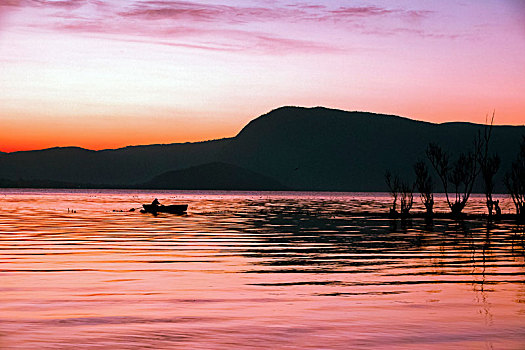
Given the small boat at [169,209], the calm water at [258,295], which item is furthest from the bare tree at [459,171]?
the calm water at [258,295]

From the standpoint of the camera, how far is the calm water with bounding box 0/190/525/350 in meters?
14.4

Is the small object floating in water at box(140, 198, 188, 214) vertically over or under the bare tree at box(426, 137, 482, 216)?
under

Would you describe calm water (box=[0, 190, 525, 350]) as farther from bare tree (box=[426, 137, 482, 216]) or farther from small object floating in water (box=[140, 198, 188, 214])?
small object floating in water (box=[140, 198, 188, 214])

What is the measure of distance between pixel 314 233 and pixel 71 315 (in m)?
31.8

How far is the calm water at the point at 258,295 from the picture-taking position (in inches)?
566

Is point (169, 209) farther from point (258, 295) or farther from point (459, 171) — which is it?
point (258, 295)

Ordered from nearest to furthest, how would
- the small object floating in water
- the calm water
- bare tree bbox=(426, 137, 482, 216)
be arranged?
the calm water, bare tree bbox=(426, 137, 482, 216), the small object floating in water

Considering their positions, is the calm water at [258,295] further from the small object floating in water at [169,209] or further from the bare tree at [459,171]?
the small object floating in water at [169,209]

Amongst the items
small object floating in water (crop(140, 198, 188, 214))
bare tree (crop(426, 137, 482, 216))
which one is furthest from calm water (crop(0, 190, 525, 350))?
small object floating in water (crop(140, 198, 188, 214))

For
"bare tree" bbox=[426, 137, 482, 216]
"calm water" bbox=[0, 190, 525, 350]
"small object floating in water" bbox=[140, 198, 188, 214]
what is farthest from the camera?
"small object floating in water" bbox=[140, 198, 188, 214]

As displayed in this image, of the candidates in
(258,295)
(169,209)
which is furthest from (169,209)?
(258,295)

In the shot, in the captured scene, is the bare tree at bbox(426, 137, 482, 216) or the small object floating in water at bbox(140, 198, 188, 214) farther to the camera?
the small object floating in water at bbox(140, 198, 188, 214)

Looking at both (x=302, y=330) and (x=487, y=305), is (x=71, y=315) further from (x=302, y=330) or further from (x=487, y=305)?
(x=487, y=305)

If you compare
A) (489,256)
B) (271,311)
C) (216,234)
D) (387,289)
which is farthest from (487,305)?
(216,234)
